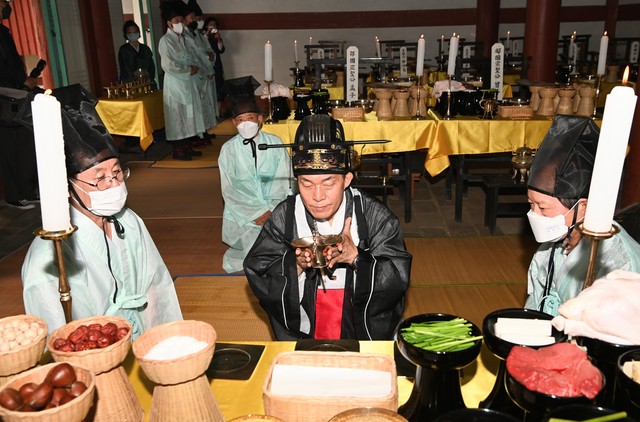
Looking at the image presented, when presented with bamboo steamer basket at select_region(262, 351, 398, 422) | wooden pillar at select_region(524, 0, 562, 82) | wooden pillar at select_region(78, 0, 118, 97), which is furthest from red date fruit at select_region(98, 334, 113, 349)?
wooden pillar at select_region(78, 0, 118, 97)

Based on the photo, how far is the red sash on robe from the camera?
2465 millimetres

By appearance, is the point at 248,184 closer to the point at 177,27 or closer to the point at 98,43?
the point at 177,27

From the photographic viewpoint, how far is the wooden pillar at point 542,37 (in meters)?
6.94

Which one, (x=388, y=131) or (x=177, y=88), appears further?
(x=177, y=88)

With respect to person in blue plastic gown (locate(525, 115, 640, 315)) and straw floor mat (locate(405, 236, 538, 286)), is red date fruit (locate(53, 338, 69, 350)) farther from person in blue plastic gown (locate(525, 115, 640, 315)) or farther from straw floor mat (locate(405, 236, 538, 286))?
straw floor mat (locate(405, 236, 538, 286))

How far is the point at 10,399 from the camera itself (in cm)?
104

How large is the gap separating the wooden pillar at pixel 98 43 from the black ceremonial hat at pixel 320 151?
26.3 ft

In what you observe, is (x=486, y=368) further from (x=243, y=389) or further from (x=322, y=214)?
(x=322, y=214)

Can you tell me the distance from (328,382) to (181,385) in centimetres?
38

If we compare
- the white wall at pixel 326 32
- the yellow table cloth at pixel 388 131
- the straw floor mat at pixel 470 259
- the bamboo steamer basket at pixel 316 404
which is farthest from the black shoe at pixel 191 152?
the bamboo steamer basket at pixel 316 404

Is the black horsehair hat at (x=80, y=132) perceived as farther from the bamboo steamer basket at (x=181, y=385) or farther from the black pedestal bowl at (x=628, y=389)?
the black pedestal bowl at (x=628, y=389)

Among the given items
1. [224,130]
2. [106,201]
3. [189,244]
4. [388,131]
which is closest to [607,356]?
[106,201]

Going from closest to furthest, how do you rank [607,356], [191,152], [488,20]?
[607,356], [191,152], [488,20]

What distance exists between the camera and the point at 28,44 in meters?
7.96
